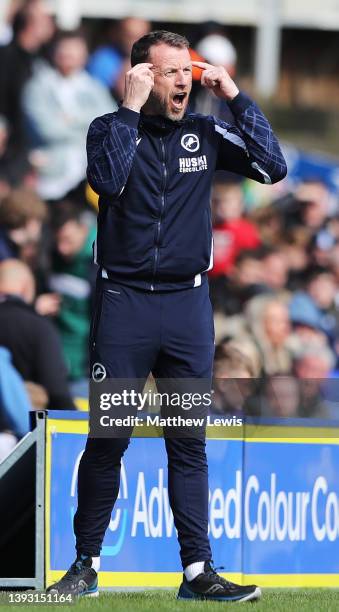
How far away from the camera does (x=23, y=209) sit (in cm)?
1025

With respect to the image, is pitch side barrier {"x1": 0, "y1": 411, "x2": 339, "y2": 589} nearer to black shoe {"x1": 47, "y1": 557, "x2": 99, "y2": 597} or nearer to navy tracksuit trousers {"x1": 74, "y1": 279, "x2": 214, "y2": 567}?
black shoe {"x1": 47, "y1": 557, "x2": 99, "y2": 597}

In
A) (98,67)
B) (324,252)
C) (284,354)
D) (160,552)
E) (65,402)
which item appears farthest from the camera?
(324,252)

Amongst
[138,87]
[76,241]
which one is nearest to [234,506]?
[138,87]

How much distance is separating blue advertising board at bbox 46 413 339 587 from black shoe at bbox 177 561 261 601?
2.83 ft

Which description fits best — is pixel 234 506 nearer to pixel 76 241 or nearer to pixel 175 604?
pixel 175 604

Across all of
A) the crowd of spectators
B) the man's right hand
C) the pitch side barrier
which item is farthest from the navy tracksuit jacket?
→ the crowd of spectators

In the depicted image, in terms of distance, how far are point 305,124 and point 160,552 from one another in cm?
1234

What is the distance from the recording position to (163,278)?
558 cm

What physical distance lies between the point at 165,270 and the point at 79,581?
1.26m

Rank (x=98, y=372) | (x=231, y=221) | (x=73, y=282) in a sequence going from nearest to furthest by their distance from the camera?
(x=98, y=372), (x=73, y=282), (x=231, y=221)

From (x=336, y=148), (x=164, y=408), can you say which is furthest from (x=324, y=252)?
(x=164, y=408)

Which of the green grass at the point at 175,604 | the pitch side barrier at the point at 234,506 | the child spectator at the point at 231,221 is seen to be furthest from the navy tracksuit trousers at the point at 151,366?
the child spectator at the point at 231,221

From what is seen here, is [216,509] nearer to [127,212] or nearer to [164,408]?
[164,408]

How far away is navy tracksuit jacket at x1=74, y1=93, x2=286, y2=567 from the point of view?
5539mm
